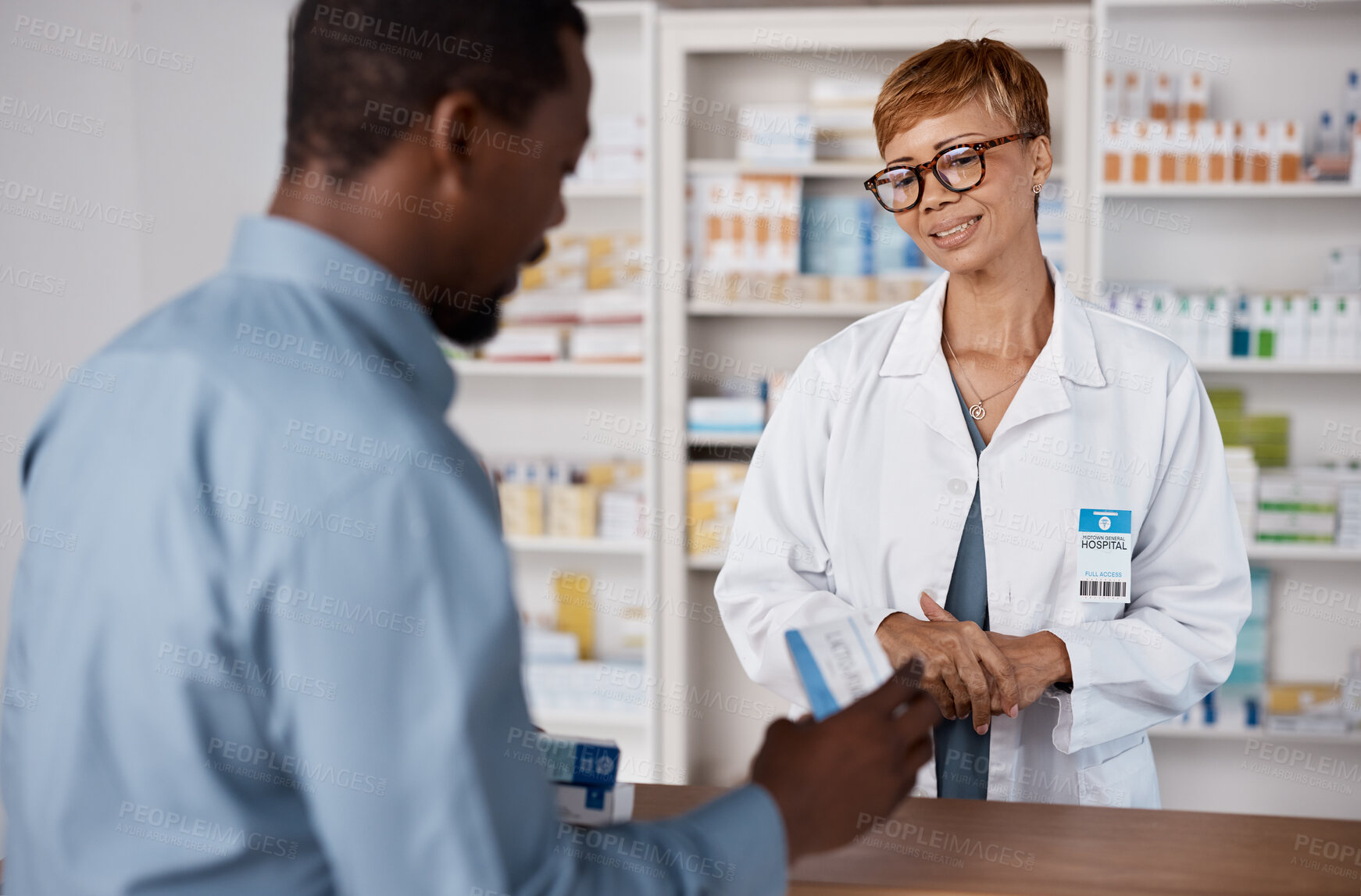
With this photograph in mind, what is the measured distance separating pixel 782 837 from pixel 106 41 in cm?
349

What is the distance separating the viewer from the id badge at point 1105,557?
1530mm

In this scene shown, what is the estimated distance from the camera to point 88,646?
628 mm

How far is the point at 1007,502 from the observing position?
1.59 meters

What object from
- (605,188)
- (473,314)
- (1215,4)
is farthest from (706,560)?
(473,314)

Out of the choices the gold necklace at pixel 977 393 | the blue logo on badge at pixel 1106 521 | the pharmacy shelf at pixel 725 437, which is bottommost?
the pharmacy shelf at pixel 725 437

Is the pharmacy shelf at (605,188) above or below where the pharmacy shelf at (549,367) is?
above

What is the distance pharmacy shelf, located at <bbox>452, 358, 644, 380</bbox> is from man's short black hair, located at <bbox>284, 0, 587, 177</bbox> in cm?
273

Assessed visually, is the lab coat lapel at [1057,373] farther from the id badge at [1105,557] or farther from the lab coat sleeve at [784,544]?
the lab coat sleeve at [784,544]

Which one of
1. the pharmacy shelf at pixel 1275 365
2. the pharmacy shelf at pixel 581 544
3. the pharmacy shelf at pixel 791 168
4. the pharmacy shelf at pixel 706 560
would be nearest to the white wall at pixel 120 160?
the pharmacy shelf at pixel 581 544

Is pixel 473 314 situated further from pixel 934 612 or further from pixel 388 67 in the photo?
pixel 934 612

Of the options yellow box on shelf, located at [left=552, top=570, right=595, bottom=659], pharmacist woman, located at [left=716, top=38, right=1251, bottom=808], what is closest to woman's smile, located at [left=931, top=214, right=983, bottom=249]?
pharmacist woman, located at [left=716, top=38, right=1251, bottom=808]

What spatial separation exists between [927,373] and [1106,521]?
34cm

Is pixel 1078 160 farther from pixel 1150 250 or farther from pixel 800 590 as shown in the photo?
pixel 800 590

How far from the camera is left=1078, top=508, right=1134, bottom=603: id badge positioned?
153 cm
